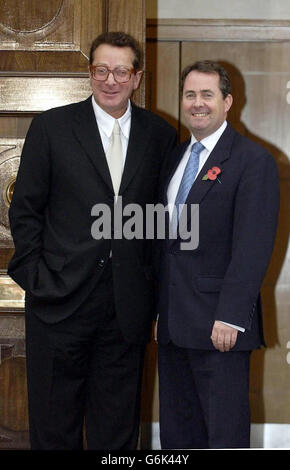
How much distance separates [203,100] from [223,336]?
0.65 meters

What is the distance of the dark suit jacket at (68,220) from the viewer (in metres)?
2.11

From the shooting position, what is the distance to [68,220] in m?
2.11

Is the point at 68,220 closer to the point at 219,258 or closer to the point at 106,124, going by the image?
the point at 106,124

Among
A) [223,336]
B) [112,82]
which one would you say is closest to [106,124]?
[112,82]

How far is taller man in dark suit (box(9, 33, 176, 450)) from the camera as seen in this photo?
2.11 meters

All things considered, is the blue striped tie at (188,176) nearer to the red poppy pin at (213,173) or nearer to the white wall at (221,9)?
the red poppy pin at (213,173)

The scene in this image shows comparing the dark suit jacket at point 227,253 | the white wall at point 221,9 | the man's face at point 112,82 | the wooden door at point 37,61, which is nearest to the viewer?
the dark suit jacket at point 227,253

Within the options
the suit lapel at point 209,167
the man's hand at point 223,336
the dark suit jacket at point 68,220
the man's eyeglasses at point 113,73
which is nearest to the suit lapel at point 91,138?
the dark suit jacket at point 68,220

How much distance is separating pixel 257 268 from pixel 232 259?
7 cm

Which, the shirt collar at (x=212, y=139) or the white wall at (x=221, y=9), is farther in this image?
the white wall at (x=221, y=9)

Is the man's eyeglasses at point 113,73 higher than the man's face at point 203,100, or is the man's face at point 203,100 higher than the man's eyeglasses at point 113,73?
the man's eyeglasses at point 113,73

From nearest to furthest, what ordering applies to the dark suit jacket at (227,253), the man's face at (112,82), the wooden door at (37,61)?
the dark suit jacket at (227,253) → the man's face at (112,82) → the wooden door at (37,61)

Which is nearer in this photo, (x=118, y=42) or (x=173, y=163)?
(x=118, y=42)
